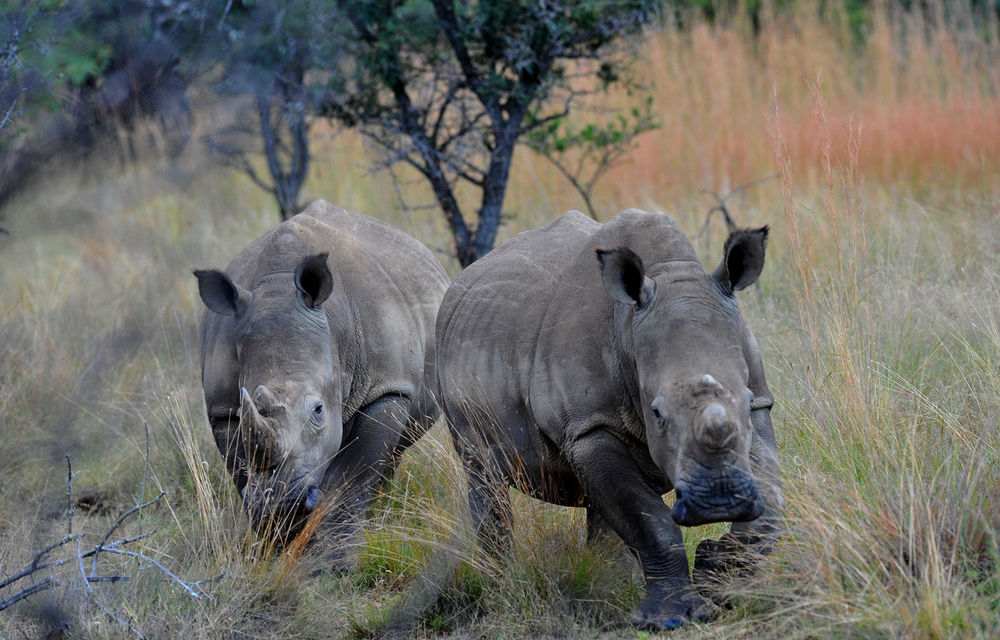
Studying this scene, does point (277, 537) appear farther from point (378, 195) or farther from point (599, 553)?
point (378, 195)

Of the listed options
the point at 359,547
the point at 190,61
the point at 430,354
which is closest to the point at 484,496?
the point at 359,547

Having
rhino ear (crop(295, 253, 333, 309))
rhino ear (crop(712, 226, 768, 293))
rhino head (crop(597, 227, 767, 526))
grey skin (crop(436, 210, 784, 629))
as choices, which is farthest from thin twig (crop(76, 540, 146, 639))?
rhino ear (crop(712, 226, 768, 293))

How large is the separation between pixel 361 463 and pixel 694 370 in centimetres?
244

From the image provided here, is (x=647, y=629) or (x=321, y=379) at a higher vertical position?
(x=321, y=379)

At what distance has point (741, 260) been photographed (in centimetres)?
452

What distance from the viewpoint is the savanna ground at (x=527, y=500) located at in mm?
2518

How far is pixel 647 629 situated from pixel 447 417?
1.57 meters

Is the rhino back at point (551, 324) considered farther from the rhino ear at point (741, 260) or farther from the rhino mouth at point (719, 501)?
the rhino mouth at point (719, 501)

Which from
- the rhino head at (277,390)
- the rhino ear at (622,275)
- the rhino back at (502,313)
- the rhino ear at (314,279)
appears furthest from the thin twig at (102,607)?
the rhino ear at (622,275)

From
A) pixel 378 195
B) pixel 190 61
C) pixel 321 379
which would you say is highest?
pixel 190 61

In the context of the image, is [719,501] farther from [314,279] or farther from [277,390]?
[314,279]

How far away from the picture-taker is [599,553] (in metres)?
4.96

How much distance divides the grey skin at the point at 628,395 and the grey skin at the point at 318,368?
0.64m

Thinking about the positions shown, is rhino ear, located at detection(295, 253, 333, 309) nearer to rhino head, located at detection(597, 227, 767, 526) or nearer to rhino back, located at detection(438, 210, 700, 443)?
rhino back, located at detection(438, 210, 700, 443)
